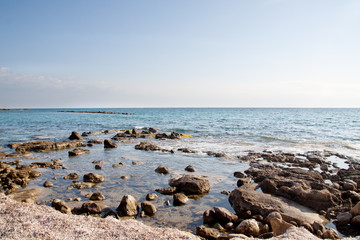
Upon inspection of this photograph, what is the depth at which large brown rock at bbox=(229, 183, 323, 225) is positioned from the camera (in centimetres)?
674

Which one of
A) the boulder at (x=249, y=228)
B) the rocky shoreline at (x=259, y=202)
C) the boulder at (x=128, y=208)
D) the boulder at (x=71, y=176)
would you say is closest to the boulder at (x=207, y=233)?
the rocky shoreline at (x=259, y=202)

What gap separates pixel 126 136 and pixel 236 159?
16.2m

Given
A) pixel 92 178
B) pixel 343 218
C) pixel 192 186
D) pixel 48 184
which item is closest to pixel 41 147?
pixel 48 184

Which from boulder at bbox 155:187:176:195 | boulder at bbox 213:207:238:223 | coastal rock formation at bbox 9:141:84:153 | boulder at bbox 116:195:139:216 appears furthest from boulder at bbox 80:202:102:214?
coastal rock formation at bbox 9:141:84:153

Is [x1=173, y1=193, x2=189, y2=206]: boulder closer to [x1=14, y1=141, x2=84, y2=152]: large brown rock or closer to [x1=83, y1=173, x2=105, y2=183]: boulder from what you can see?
[x1=83, y1=173, x2=105, y2=183]: boulder

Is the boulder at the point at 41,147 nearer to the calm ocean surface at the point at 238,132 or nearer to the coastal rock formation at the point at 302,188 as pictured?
the calm ocean surface at the point at 238,132

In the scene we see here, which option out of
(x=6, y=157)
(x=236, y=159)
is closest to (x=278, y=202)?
(x=236, y=159)

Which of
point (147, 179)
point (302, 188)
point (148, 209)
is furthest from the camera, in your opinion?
point (147, 179)

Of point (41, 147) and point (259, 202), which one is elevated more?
point (259, 202)

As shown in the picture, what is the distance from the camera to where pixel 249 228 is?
19.6 feet

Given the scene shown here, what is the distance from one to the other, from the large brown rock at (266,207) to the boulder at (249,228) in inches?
46.8

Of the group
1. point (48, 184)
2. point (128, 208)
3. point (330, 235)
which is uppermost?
point (128, 208)

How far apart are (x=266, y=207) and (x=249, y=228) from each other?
1.63 meters

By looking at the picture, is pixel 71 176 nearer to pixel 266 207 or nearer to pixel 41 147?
pixel 266 207
